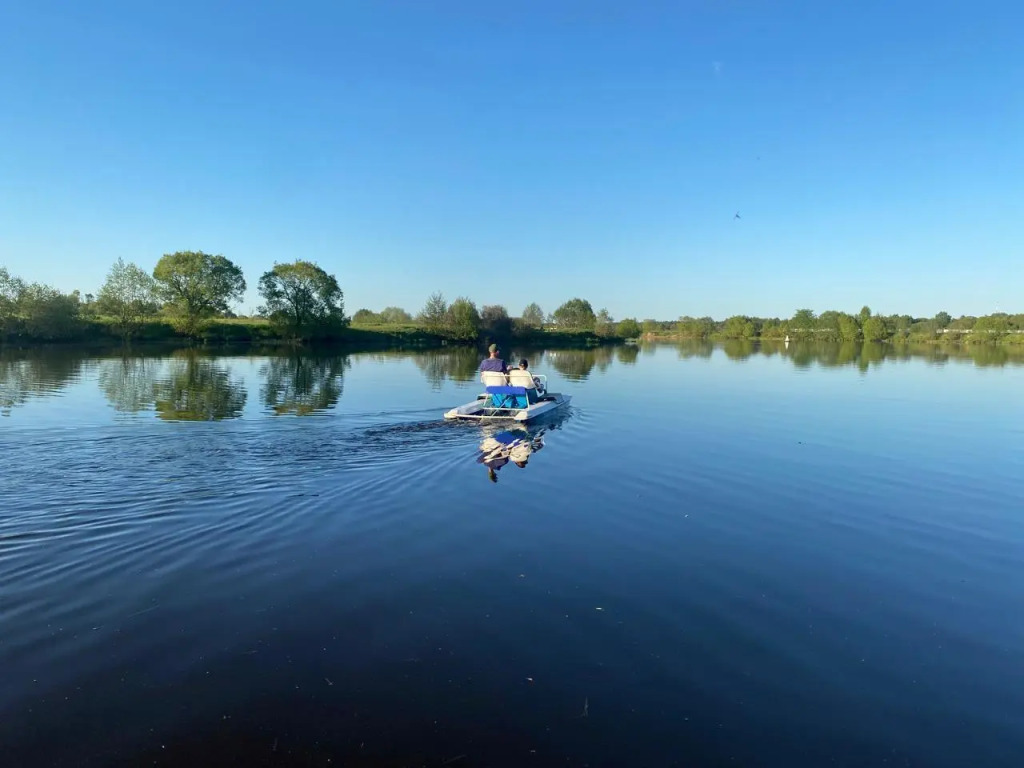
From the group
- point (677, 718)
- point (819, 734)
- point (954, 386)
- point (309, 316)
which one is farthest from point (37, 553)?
point (309, 316)

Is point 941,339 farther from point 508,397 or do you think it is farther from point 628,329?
point 508,397

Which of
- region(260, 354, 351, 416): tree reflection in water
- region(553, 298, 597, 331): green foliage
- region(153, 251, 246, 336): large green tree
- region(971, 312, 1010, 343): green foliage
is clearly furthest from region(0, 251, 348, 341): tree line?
region(971, 312, 1010, 343): green foliage

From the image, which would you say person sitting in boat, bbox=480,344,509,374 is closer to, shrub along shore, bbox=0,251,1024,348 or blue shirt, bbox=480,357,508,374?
blue shirt, bbox=480,357,508,374

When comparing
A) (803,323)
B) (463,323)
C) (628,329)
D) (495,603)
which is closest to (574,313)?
(628,329)

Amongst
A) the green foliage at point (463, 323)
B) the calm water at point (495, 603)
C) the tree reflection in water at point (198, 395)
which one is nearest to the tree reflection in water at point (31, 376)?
the tree reflection in water at point (198, 395)

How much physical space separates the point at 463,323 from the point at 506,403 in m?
68.9

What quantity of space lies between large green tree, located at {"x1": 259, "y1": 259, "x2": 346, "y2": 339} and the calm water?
61.8m

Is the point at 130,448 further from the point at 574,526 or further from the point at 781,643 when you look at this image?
the point at 781,643

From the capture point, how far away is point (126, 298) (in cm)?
6212

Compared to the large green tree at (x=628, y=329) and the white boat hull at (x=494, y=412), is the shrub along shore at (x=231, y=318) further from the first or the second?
the white boat hull at (x=494, y=412)

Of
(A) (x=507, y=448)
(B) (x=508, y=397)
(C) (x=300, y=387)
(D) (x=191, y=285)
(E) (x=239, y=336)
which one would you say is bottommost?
(A) (x=507, y=448)

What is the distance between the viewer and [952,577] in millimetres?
7918

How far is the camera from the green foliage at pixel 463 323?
86.8 m

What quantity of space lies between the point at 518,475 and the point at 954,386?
33.4 m
